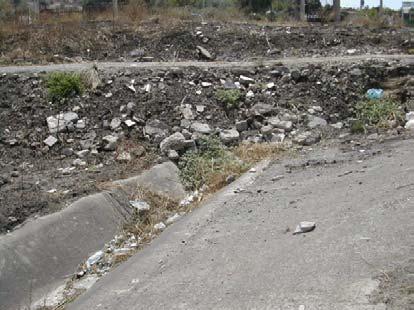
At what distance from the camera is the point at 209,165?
684 cm

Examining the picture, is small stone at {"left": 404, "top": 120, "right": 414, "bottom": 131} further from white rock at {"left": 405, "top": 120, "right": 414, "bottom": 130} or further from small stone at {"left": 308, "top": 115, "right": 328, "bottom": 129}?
small stone at {"left": 308, "top": 115, "right": 328, "bottom": 129}

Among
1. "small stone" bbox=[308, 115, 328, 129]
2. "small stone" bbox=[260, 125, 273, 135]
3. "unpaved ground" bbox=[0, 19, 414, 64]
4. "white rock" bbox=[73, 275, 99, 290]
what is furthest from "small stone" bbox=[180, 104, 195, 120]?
"white rock" bbox=[73, 275, 99, 290]

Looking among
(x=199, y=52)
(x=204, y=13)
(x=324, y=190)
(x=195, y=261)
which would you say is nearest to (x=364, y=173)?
(x=324, y=190)

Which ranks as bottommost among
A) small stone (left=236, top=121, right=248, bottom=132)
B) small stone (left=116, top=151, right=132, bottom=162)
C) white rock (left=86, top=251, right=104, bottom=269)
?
white rock (left=86, top=251, right=104, bottom=269)

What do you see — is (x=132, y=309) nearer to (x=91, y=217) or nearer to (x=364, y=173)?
(x=91, y=217)

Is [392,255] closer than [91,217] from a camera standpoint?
Yes

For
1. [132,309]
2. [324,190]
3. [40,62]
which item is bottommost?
[132,309]

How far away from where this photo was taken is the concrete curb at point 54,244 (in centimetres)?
446

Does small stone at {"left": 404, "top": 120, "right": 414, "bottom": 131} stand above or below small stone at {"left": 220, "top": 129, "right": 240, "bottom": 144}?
above

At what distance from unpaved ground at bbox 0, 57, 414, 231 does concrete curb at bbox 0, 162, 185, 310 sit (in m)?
0.31

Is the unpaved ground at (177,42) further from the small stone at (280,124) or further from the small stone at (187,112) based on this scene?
the small stone at (280,124)

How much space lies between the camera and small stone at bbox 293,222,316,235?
13.8 ft

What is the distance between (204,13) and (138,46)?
17.0 feet

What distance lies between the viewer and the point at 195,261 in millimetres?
4254
